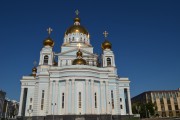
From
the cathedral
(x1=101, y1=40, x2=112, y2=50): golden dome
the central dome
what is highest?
the central dome

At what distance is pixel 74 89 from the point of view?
26.7 meters

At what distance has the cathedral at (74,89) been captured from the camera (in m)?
26.3

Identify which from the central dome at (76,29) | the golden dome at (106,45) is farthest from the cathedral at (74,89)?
the central dome at (76,29)

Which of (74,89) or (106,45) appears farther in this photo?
(106,45)

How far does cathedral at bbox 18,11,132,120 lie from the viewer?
26328 mm

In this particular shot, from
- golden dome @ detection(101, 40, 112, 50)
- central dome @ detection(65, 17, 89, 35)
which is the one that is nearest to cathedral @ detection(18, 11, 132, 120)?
golden dome @ detection(101, 40, 112, 50)

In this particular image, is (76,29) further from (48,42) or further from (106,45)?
(106,45)

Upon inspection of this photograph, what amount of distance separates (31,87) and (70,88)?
1026 cm

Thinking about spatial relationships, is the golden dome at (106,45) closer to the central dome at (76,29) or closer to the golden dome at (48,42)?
the central dome at (76,29)

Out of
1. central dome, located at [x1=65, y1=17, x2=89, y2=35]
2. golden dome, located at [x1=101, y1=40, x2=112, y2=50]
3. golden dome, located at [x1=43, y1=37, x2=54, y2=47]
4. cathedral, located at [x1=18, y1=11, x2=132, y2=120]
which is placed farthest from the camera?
central dome, located at [x1=65, y1=17, x2=89, y2=35]

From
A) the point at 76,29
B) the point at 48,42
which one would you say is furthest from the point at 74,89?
the point at 76,29

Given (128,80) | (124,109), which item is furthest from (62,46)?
(124,109)

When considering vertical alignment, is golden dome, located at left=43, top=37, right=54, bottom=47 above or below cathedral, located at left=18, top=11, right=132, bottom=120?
above

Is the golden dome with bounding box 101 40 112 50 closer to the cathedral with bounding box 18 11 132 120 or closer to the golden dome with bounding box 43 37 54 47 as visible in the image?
the cathedral with bounding box 18 11 132 120
